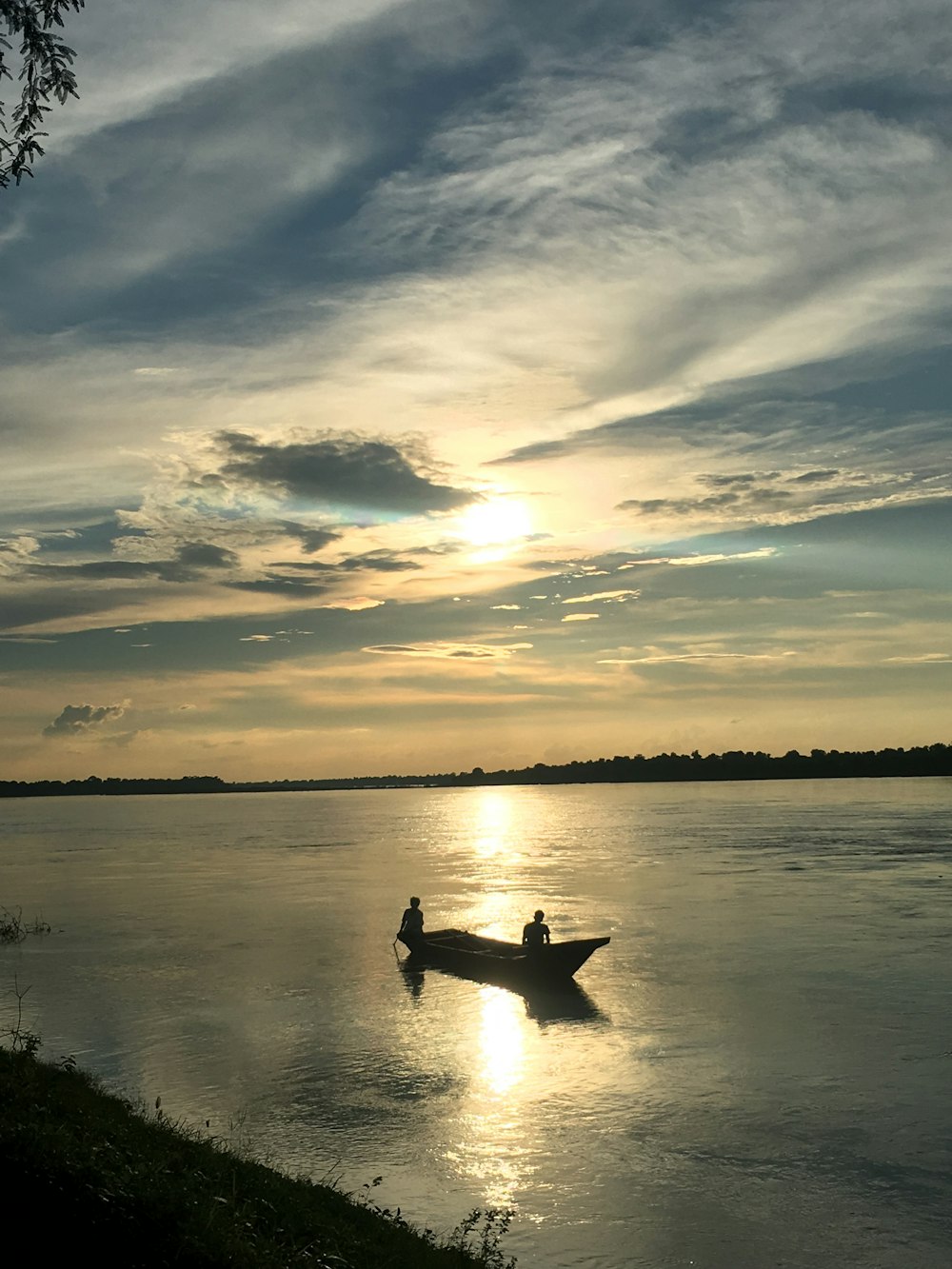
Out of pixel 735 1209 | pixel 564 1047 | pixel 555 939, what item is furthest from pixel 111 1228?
pixel 555 939

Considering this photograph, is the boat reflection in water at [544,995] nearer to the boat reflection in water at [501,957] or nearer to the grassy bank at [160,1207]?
the boat reflection in water at [501,957]

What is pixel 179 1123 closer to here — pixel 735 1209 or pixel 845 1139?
pixel 735 1209

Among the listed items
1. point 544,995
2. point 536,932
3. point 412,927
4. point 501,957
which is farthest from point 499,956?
point 412,927

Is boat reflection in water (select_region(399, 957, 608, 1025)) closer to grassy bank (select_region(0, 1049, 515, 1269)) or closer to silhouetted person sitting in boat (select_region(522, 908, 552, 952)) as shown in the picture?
silhouetted person sitting in boat (select_region(522, 908, 552, 952))

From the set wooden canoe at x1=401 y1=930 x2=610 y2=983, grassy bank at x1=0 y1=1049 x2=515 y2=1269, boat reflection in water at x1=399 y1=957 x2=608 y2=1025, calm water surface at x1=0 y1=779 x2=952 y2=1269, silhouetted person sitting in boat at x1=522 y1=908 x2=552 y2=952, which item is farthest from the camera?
silhouetted person sitting in boat at x1=522 y1=908 x2=552 y2=952

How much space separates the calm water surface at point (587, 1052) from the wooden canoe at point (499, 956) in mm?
943

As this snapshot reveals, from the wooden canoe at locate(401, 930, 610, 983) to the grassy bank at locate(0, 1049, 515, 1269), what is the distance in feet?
63.4

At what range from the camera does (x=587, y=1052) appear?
26.0 meters

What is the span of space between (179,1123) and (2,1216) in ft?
32.4

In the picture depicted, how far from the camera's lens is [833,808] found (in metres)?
159

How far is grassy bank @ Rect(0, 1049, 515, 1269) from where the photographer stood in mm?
9648

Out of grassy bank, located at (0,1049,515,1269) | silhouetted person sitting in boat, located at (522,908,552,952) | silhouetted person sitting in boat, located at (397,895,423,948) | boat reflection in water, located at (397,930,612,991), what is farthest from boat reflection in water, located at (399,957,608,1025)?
grassy bank, located at (0,1049,515,1269)

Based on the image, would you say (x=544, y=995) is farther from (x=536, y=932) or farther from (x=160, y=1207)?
(x=160, y=1207)

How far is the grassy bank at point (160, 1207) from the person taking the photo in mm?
9648
